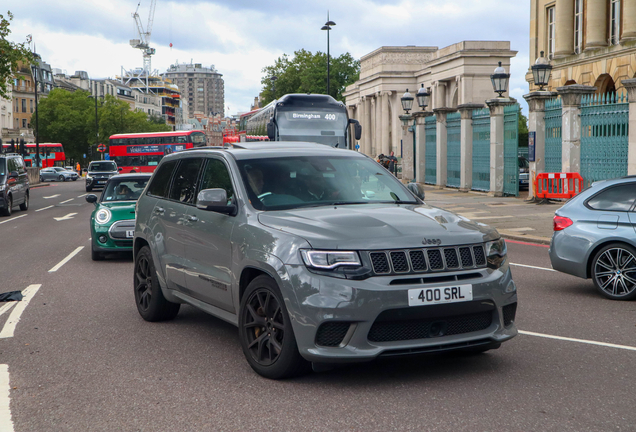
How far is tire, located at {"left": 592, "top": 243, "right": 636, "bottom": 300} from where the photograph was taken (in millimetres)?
8438

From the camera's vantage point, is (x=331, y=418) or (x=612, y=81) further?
(x=612, y=81)

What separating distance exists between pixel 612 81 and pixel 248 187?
107ft

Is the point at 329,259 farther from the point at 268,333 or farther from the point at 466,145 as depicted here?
the point at 466,145

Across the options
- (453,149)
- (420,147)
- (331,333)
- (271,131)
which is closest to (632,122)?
(271,131)

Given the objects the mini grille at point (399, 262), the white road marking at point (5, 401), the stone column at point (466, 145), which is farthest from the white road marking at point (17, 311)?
the stone column at point (466, 145)

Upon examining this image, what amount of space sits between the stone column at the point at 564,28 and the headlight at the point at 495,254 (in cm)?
3499

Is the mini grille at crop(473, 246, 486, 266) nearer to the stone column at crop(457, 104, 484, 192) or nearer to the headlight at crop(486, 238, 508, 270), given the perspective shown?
the headlight at crop(486, 238, 508, 270)

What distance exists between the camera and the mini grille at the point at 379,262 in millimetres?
4805

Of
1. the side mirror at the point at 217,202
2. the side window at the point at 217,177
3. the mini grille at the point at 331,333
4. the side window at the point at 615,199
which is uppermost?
the side window at the point at 217,177

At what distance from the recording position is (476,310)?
4.98 m

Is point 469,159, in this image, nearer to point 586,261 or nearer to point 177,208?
point 586,261

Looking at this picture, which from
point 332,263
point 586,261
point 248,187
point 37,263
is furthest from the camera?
point 37,263

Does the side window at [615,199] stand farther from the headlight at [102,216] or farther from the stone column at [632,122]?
the stone column at [632,122]

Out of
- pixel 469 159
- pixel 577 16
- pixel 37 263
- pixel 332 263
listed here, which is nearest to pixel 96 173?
pixel 469 159
